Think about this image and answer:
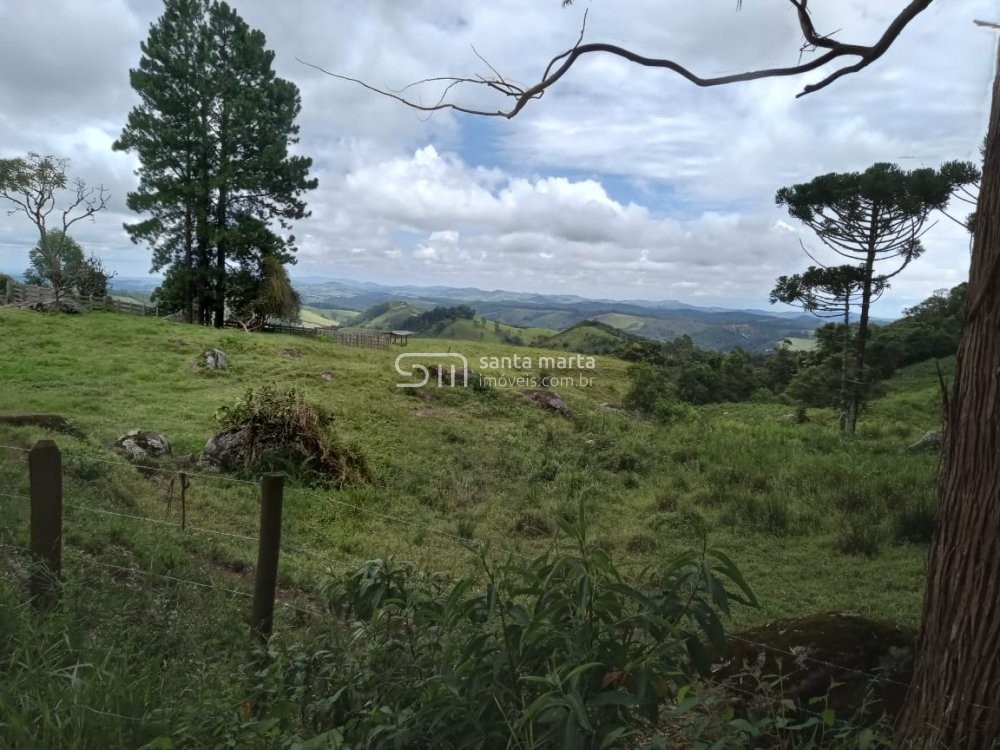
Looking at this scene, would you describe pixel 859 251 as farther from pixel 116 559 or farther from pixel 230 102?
pixel 230 102

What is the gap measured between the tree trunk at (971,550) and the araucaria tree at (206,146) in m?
22.9

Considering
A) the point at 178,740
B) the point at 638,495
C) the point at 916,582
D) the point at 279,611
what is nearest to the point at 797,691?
the point at 178,740

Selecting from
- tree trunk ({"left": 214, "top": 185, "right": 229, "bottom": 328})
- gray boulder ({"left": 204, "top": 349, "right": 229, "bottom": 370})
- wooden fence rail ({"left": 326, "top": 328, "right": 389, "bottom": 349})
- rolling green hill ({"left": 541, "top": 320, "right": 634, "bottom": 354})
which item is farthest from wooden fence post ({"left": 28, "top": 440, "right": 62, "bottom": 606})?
rolling green hill ({"left": 541, "top": 320, "right": 634, "bottom": 354})

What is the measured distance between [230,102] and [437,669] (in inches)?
947

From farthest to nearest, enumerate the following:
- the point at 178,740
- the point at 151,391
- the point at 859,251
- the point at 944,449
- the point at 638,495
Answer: the point at 859,251 < the point at 151,391 < the point at 638,495 < the point at 944,449 < the point at 178,740

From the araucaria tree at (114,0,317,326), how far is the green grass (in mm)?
6905

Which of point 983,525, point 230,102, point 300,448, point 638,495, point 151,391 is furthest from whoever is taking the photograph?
point 230,102

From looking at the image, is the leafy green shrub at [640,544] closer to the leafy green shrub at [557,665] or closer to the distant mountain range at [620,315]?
the leafy green shrub at [557,665]

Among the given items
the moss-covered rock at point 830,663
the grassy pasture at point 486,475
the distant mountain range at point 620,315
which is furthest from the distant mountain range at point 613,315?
→ the moss-covered rock at point 830,663

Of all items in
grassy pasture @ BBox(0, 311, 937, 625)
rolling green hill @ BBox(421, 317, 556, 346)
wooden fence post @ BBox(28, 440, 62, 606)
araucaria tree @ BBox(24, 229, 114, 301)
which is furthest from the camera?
rolling green hill @ BBox(421, 317, 556, 346)

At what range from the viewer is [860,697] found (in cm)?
234

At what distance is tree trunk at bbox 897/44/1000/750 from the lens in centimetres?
152

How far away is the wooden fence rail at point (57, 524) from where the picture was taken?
2598 mm

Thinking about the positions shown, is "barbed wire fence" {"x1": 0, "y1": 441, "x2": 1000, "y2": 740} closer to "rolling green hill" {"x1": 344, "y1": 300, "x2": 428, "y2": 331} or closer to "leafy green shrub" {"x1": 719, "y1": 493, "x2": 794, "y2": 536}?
"leafy green shrub" {"x1": 719, "y1": 493, "x2": 794, "y2": 536}
